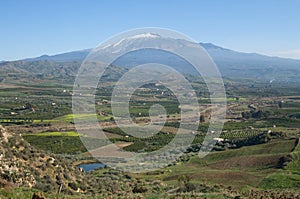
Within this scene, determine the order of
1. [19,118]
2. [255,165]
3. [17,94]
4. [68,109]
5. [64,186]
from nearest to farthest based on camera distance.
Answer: [64,186] → [255,165] → [19,118] → [68,109] → [17,94]

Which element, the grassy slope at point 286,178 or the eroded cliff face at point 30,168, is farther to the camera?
the grassy slope at point 286,178

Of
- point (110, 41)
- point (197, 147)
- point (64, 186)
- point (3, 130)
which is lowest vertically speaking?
point (197, 147)

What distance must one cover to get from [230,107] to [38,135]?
193 feet

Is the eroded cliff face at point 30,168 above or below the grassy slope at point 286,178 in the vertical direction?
above

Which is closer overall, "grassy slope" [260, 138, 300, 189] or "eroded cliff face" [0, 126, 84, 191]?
"eroded cliff face" [0, 126, 84, 191]

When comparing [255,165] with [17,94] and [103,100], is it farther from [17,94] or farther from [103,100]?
[17,94]

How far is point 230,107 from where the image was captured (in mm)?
103562

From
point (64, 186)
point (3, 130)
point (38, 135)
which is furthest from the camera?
point (38, 135)

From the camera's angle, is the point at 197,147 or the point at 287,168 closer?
the point at 287,168

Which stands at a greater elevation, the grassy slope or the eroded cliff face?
the eroded cliff face

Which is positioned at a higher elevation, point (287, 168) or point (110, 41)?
point (110, 41)

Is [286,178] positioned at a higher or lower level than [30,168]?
lower

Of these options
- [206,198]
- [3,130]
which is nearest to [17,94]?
[3,130]

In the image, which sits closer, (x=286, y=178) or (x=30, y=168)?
(x=30, y=168)
